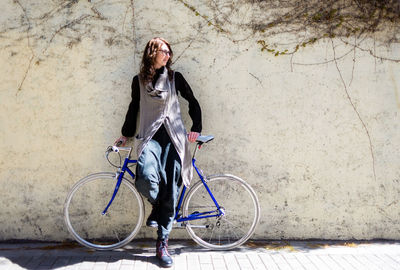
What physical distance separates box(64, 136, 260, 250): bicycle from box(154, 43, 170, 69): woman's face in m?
0.95

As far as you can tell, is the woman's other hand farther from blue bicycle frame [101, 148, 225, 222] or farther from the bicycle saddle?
blue bicycle frame [101, 148, 225, 222]

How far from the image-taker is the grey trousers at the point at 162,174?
407 cm

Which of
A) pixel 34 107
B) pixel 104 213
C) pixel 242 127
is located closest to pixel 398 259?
pixel 242 127

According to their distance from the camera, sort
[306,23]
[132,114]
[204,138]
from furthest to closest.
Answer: [306,23]
[132,114]
[204,138]

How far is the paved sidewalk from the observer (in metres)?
4.15

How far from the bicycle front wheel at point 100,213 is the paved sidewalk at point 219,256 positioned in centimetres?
21

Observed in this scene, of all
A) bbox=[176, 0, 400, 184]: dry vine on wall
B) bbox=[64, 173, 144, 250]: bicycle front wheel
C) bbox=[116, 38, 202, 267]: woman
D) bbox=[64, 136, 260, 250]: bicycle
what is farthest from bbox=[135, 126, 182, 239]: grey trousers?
bbox=[176, 0, 400, 184]: dry vine on wall

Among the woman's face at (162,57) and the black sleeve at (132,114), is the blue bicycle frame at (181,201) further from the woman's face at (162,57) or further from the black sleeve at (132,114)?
the woman's face at (162,57)

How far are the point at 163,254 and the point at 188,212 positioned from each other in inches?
27.6

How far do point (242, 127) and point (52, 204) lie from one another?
2261 mm

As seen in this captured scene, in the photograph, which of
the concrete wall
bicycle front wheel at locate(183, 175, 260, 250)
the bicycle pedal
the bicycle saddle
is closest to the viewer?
the bicycle saddle

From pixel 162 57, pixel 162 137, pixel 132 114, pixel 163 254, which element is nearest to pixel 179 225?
pixel 163 254

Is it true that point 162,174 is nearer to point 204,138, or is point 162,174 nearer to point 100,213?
point 204,138

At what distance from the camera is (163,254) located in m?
4.18
